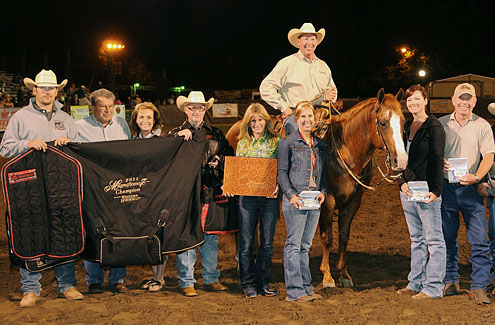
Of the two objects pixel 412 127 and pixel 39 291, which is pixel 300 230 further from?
pixel 39 291

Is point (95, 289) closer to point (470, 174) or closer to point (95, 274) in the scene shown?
point (95, 274)

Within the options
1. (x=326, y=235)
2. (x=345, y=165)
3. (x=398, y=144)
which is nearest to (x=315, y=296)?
(x=326, y=235)

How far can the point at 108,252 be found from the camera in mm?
6137

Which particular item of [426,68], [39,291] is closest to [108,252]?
[39,291]

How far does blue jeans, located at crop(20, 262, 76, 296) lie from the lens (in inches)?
241

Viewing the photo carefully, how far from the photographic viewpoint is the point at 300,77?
24.2ft

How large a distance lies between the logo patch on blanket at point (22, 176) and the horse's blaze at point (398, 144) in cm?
374

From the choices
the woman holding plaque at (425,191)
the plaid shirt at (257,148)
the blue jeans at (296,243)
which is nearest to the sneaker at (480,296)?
the woman holding plaque at (425,191)

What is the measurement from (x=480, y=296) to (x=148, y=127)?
4.02 metres

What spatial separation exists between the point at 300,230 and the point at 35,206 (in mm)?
2769

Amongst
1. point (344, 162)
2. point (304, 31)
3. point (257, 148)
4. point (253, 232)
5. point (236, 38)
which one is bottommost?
point (253, 232)

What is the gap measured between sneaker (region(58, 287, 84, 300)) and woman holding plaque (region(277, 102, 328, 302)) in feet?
7.34

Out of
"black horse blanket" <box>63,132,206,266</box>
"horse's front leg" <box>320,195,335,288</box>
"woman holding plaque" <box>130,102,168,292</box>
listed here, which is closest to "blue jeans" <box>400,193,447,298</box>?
"horse's front leg" <box>320,195,335,288</box>

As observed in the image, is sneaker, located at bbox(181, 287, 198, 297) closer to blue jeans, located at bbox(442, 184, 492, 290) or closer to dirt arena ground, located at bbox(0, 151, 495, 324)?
dirt arena ground, located at bbox(0, 151, 495, 324)
